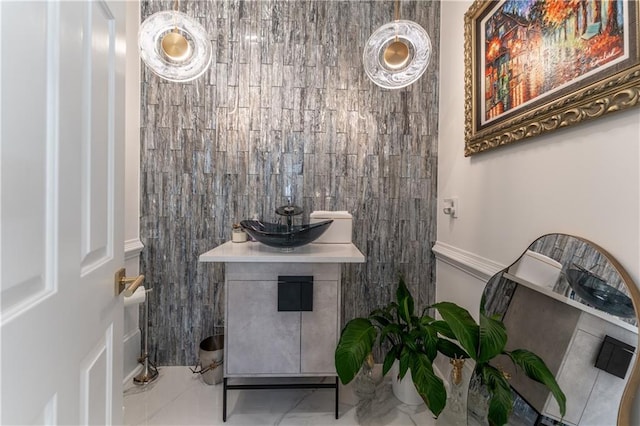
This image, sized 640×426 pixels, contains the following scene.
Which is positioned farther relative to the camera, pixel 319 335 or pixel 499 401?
pixel 319 335

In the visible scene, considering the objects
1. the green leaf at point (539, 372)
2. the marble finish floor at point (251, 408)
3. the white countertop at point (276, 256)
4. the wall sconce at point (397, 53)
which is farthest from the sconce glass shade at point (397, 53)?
the marble finish floor at point (251, 408)

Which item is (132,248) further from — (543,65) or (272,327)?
(543,65)

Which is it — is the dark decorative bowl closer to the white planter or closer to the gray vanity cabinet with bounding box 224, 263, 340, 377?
the gray vanity cabinet with bounding box 224, 263, 340, 377

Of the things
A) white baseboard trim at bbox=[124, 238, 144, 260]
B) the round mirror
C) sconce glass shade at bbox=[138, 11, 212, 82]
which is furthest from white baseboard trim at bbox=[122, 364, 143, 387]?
the round mirror

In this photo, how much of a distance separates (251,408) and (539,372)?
1.50m

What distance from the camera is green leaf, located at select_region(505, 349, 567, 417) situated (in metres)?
0.91

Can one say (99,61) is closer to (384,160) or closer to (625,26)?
(625,26)

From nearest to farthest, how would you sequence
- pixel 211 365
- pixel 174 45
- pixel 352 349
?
pixel 352 349, pixel 174 45, pixel 211 365

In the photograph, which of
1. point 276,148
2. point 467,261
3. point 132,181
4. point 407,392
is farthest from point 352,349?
point 132,181

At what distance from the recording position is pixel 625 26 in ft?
2.76

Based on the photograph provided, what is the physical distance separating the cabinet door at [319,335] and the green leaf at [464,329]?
57 cm

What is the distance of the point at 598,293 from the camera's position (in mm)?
913

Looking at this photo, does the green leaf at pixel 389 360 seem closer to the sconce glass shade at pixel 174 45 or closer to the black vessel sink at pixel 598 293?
the black vessel sink at pixel 598 293

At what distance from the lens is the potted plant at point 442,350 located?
Result: 102cm
